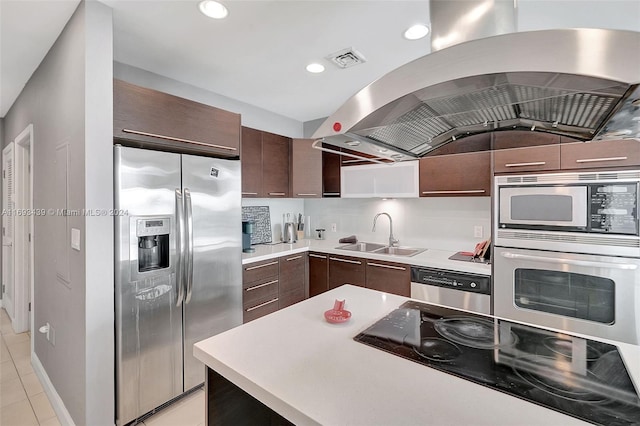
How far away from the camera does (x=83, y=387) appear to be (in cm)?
171

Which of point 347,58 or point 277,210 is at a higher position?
point 347,58

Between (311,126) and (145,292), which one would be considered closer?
(145,292)

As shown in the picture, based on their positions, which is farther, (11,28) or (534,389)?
(11,28)

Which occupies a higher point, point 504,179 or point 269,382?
point 504,179

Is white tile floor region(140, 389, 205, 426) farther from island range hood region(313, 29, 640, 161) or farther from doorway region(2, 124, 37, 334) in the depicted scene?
doorway region(2, 124, 37, 334)

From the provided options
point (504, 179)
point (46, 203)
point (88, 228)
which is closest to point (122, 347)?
point (88, 228)

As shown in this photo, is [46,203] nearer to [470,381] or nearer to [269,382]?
[269,382]

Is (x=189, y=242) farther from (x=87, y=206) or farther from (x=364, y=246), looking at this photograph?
(x=364, y=246)

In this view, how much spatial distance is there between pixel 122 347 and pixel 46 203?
135 cm

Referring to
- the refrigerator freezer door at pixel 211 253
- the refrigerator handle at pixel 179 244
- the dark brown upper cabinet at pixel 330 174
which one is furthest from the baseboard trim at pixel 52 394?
the dark brown upper cabinet at pixel 330 174

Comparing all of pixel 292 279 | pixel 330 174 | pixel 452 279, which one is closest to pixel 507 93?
pixel 452 279

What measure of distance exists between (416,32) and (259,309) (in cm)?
258

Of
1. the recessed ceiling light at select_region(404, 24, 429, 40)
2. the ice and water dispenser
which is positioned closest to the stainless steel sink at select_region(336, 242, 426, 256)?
the ice and water dispenser

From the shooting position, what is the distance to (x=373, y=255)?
302 centimetres
